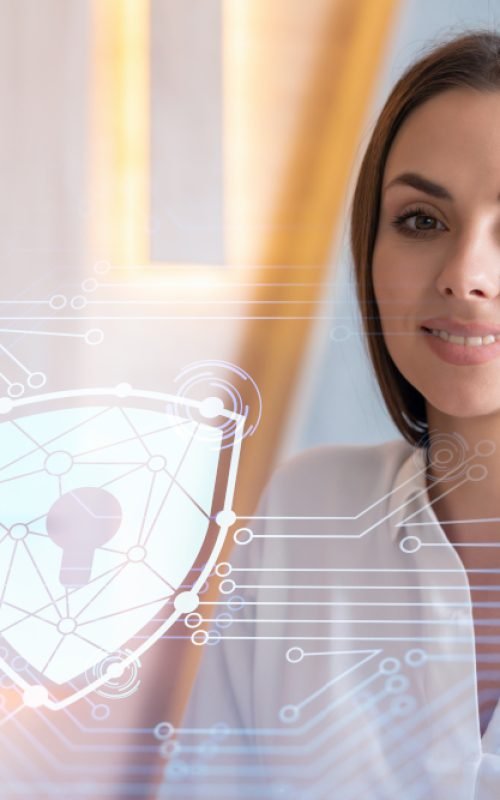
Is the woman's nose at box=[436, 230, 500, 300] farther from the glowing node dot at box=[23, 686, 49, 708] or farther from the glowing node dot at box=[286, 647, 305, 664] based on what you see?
the glowing node dot at box=[23, 686, 49, 708]

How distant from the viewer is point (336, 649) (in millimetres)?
508

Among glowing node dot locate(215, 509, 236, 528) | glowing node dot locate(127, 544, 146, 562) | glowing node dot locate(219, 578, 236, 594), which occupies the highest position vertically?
glowing node dot locate(215, 509, 236, 528)

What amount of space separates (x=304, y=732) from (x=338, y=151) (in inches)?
15.3

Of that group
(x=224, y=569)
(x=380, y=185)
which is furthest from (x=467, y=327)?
(x=224, y=569)

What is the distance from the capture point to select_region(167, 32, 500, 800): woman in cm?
49

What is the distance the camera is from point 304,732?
0.51 metres

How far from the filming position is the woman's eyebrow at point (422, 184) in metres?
0.50

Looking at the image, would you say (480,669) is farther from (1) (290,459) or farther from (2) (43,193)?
(2) (43,193)

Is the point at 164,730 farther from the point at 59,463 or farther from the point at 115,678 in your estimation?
the point at 59,463

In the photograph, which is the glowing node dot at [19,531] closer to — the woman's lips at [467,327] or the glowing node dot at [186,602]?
the glowing node dot at [186,602]

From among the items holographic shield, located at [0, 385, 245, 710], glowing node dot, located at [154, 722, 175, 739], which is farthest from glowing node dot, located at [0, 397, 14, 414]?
glowing node dot, located at [154, 722, 175, 739]

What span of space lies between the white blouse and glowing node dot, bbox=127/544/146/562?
51 mm

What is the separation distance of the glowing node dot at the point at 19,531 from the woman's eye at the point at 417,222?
314 millimetres

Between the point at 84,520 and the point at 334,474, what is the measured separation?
168 millimetres
